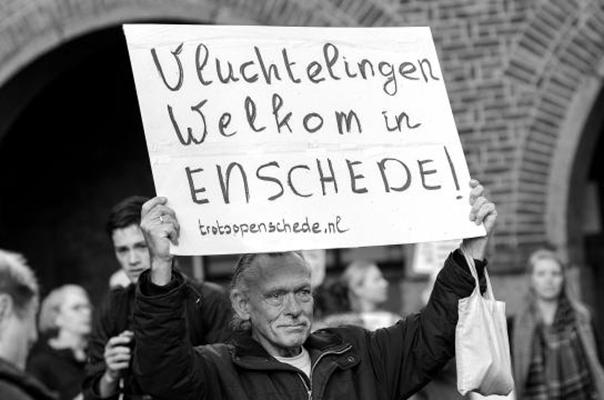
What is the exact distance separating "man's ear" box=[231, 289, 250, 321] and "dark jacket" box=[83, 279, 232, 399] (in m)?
0.62

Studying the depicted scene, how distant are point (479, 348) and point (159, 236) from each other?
3.27 ft

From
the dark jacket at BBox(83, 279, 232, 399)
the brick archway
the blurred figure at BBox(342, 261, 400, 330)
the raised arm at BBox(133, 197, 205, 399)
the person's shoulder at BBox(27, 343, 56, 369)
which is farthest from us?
the brick archway

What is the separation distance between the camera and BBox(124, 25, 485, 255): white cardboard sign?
4.43 meters

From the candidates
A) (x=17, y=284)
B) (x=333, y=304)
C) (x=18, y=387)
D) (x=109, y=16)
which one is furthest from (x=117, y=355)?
(x=109, y=16)

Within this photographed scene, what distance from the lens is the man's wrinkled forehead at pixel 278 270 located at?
4469 millimetres

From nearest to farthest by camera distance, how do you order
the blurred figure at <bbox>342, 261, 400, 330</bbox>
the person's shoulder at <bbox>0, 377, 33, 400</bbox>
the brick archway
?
the person's shoulder at <bbox>0, 377, 33, 400</bbox>, the blurred figure at <bbox>342, 261, 400, 330</bbox>, the brick archway

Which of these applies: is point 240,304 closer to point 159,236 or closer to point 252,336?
point 252,336

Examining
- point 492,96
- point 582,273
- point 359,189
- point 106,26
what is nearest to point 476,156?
point 492,96

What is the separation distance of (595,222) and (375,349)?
7914mm

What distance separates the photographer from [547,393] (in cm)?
896

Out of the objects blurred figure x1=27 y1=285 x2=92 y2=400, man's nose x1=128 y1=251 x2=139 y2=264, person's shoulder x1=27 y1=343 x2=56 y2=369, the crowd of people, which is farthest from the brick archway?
the crowd of people

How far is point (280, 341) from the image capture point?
4.40 m

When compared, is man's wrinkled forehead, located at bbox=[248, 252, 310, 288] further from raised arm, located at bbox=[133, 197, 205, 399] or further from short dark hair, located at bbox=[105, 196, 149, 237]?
short dark hair, located at bbox=[105, 196, 149, 237]

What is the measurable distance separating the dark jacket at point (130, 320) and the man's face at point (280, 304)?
717mm
